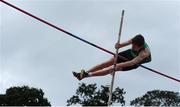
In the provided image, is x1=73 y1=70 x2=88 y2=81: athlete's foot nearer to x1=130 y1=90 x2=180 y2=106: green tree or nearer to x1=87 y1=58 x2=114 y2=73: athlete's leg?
x1=87 y1=58 x2=114 y2=73: athlete's leg

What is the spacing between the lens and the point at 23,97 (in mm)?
33938

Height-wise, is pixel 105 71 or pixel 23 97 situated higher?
pixel 23 97

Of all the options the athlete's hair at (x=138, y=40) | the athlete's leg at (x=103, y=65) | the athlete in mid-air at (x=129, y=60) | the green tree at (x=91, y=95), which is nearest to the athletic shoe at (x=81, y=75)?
the athlete in mid-air at (x=129, y=60)

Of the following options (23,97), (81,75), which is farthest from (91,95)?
(81,75)

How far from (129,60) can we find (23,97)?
22247 millimetres

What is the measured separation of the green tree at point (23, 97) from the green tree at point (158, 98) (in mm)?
5765

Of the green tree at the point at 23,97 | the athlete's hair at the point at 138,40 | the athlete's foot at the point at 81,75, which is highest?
the green tree at the point at 23,97

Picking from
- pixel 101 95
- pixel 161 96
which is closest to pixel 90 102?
pixel 101 95

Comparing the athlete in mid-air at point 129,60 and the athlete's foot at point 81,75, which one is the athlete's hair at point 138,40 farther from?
the athlete's foot at point 81,75

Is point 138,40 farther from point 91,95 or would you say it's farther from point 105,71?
point 91,95

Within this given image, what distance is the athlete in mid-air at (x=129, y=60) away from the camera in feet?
39.0

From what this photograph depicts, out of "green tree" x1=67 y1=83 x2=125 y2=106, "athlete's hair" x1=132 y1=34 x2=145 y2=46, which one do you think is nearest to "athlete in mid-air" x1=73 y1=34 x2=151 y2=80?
"athlete's hair" x1=132 y1=34 x2=145 y2=46

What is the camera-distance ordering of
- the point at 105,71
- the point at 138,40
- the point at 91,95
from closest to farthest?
the point at 105,71 < the point at 138,40 < the point at 91,95

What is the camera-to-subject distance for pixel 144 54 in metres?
12.3
